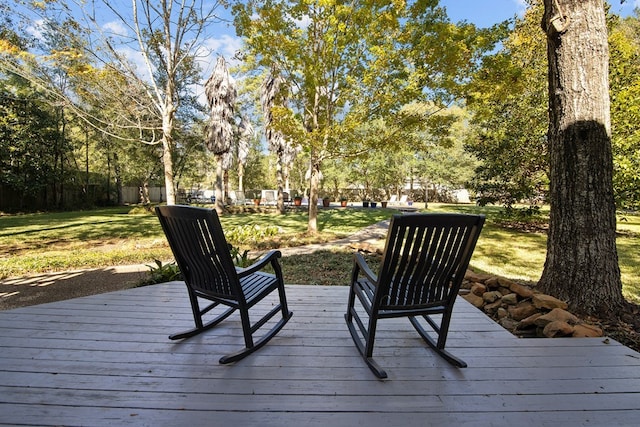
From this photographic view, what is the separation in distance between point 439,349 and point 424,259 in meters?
0.68

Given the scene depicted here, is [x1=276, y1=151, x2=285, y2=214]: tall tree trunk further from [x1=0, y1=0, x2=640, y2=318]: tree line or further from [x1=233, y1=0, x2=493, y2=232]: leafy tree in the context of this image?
[x1=233, y1=0, x2=493, y2=232]: leafy tree

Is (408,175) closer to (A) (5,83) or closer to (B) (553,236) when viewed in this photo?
(B) (553,236)

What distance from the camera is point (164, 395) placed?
158cm

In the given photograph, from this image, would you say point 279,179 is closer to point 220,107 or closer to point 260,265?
point 220,107

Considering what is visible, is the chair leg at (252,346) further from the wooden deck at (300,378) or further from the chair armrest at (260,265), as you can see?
the chair armrest at (260,265)

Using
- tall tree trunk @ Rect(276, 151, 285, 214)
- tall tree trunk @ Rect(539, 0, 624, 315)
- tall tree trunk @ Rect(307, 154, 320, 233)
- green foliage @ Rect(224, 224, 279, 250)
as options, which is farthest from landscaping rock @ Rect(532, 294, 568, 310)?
tall tree trunk @ Rect(276, 151, 285, 214)

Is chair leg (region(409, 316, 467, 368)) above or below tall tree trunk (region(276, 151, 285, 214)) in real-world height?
below

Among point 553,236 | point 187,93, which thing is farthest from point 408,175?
point 553,236

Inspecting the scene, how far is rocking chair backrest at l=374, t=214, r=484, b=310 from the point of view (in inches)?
64.9

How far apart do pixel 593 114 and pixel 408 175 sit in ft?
69.2

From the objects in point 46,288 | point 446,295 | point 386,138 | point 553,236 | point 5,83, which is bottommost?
point 46,288

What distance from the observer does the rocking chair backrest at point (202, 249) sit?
5.72 ft

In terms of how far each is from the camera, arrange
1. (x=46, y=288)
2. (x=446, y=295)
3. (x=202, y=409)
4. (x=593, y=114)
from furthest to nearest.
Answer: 1. (x=46, y=288)
2. (x=593, y=114)
3. (x=446, y=295)
4. (x=202, y=409)

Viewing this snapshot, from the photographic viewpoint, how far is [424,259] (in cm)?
174
